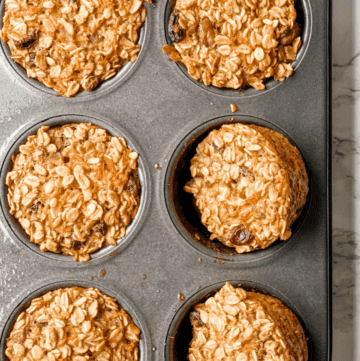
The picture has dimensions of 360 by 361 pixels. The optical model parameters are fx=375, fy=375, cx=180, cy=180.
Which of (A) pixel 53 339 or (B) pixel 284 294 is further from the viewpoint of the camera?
(B) pixel 284 294

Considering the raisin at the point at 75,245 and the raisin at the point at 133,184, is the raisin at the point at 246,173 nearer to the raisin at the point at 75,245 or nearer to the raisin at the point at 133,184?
the raisin at the point at 133,184

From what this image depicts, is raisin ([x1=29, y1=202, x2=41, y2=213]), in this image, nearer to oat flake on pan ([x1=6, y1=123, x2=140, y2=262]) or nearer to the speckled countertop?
oat flake on pan ([x1=6, y1=123, x2=140, y2=262])

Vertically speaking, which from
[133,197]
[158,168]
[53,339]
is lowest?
[53,339]

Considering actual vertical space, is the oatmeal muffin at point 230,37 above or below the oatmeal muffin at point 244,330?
above

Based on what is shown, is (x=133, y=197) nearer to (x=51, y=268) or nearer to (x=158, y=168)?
(x=158, y=168)

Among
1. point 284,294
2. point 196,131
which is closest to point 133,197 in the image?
A: point 196,131

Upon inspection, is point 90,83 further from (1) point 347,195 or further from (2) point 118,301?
(1) point 347,195

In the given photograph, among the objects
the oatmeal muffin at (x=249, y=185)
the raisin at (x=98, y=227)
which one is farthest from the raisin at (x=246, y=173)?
the raisin at (x=98, y=227)
